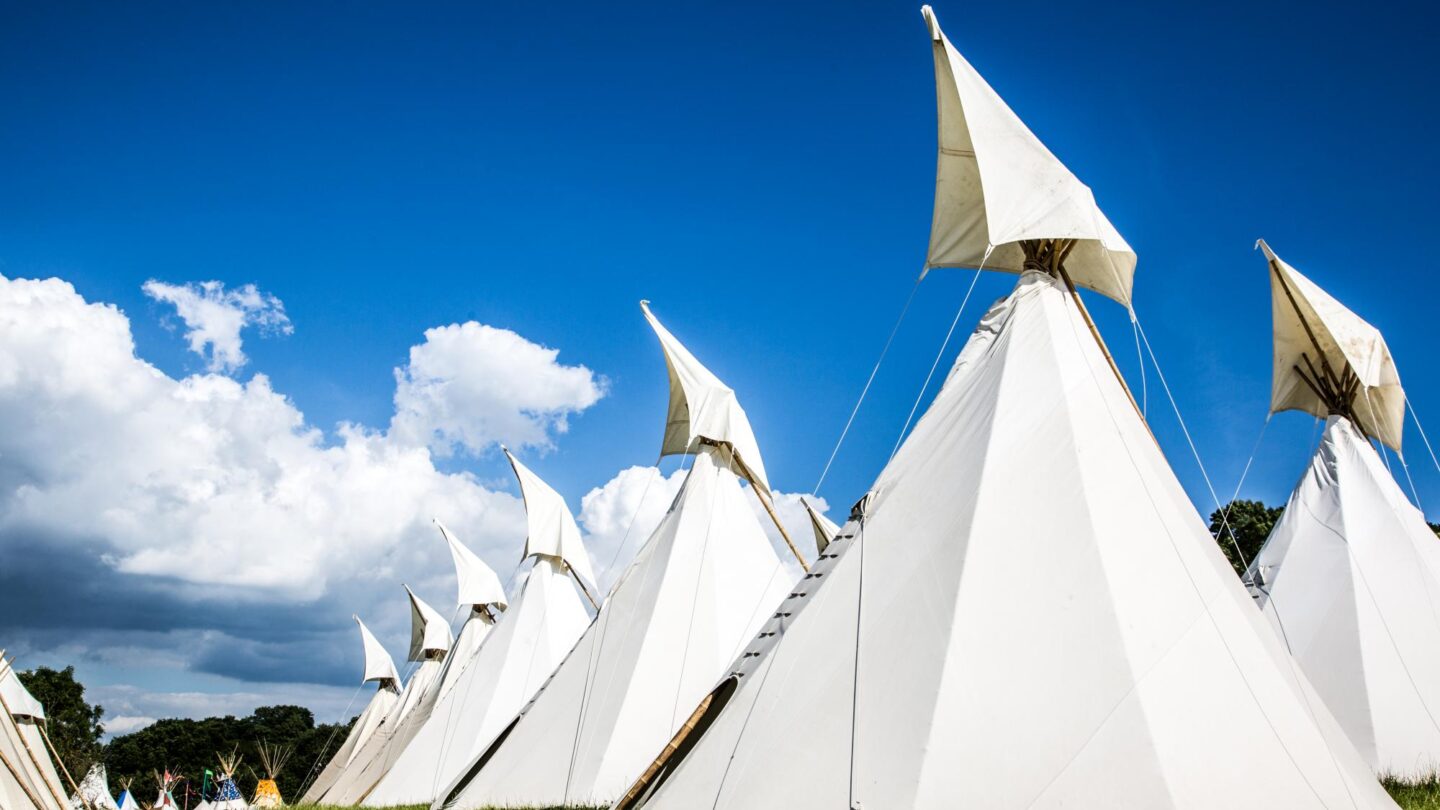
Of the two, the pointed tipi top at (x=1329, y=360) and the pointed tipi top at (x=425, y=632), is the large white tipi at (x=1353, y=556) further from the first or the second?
the pointed tipi top at (x=425, y=632)

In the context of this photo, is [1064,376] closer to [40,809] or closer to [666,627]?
[666,627]

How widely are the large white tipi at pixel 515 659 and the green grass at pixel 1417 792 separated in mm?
14468

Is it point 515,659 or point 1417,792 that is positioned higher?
point 515,659

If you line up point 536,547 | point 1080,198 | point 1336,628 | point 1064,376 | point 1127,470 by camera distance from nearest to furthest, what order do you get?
point 1127,470
point 1064,376
point 1080,198
point 1336,628
point 536,547

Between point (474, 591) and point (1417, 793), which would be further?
point (474, 591)

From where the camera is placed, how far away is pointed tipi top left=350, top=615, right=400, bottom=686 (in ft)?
154

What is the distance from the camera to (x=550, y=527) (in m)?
27.0

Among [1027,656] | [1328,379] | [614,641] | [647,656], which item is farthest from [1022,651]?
[1328,379]

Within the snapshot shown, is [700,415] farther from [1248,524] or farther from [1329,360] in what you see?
[1248,524]

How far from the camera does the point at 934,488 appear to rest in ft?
29.8

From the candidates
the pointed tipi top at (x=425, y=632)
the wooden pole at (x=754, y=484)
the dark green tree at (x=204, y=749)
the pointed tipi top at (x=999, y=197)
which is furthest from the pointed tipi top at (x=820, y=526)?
the dark green tree at (x=204, y=749)

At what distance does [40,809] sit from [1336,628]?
18877 millimetres

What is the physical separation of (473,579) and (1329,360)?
88.0 ft

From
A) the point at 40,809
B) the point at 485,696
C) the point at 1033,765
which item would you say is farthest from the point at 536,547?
the point at 1033,765
